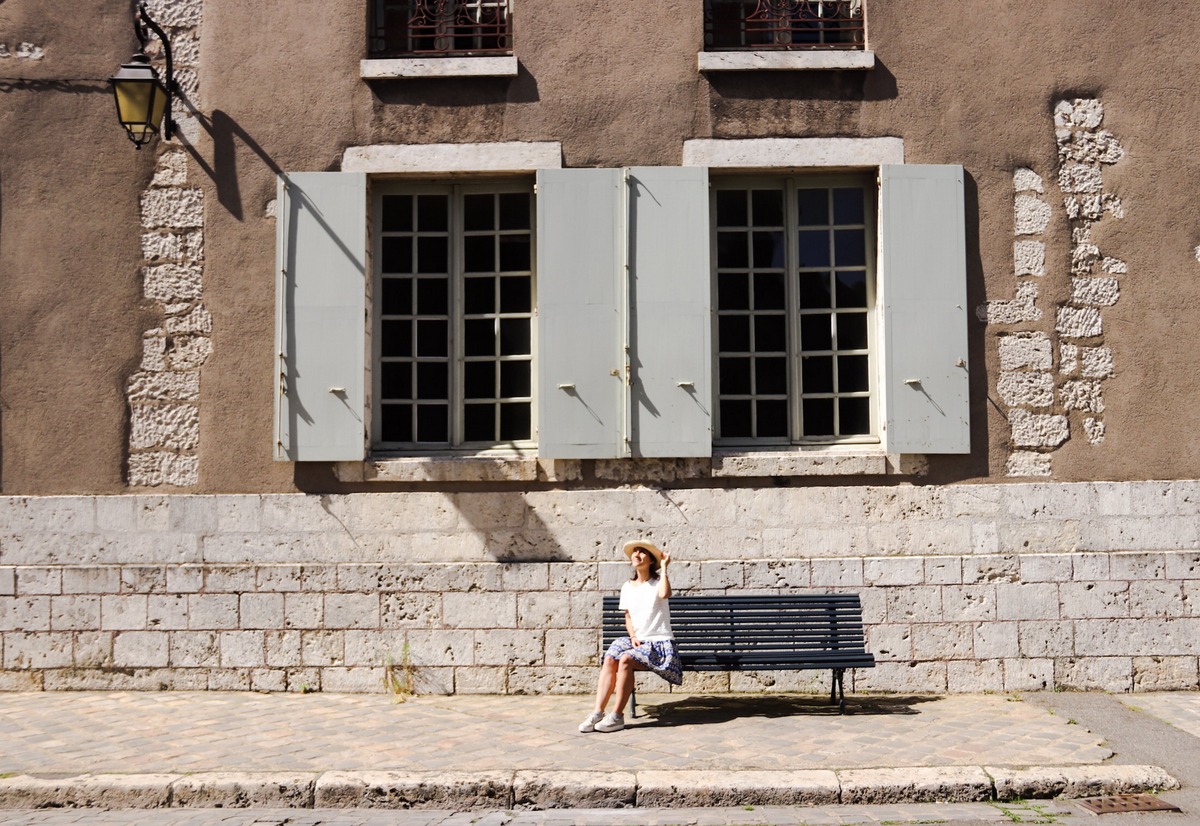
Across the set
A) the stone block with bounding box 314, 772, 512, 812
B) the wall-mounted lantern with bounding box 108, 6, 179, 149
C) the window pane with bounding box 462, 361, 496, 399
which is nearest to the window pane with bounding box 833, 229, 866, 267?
the window pane with bounding box 462, 361, 496, 399

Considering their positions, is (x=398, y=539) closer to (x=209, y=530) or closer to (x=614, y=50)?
(x=209, y=530)

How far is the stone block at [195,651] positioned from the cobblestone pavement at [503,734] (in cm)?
20

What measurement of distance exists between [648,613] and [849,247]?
9.21 feet

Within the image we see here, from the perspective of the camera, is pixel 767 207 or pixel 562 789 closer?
pixel 562 789

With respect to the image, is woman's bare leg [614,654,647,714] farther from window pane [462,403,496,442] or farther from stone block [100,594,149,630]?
stone block [100,594,149,630]

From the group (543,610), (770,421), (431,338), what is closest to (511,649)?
(543,610)

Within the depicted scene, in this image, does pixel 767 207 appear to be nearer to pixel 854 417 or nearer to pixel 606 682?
pixel 854 417

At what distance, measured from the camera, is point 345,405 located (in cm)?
671

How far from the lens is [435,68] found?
6.88 meters

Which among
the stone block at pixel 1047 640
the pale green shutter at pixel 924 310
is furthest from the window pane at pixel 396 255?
the stone block at pixel 1047 640

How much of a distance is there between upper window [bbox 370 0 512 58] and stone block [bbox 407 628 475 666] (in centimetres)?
369

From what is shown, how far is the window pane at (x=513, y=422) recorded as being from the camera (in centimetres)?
701

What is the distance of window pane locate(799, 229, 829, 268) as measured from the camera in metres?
7.07

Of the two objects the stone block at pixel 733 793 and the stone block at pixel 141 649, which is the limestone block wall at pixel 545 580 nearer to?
the stone block at pixel 141 649
